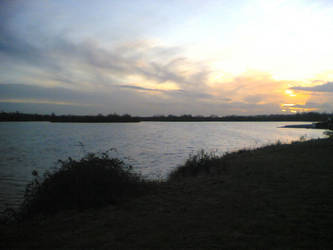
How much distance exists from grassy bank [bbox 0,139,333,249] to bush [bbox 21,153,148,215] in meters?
0.38

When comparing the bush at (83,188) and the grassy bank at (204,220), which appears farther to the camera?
the bush at (83,188)

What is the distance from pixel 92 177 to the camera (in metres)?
7.89

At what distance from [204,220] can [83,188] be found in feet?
12.5

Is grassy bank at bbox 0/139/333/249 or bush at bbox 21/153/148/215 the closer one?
grassy bank at bbox 0/139/333/249

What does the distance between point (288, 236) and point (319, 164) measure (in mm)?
8364

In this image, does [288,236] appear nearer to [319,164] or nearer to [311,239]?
[311,239]

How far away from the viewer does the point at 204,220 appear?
18.7 feet

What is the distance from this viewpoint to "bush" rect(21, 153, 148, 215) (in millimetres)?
7445

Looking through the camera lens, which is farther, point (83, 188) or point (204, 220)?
point (83, 188)

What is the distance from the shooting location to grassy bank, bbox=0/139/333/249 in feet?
15.2

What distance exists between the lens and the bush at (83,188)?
Answer: 293 inches

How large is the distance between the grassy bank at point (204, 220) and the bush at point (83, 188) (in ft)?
1.23

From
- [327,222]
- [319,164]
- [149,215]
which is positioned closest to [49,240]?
[149,215]

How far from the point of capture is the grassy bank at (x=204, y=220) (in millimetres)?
4645
